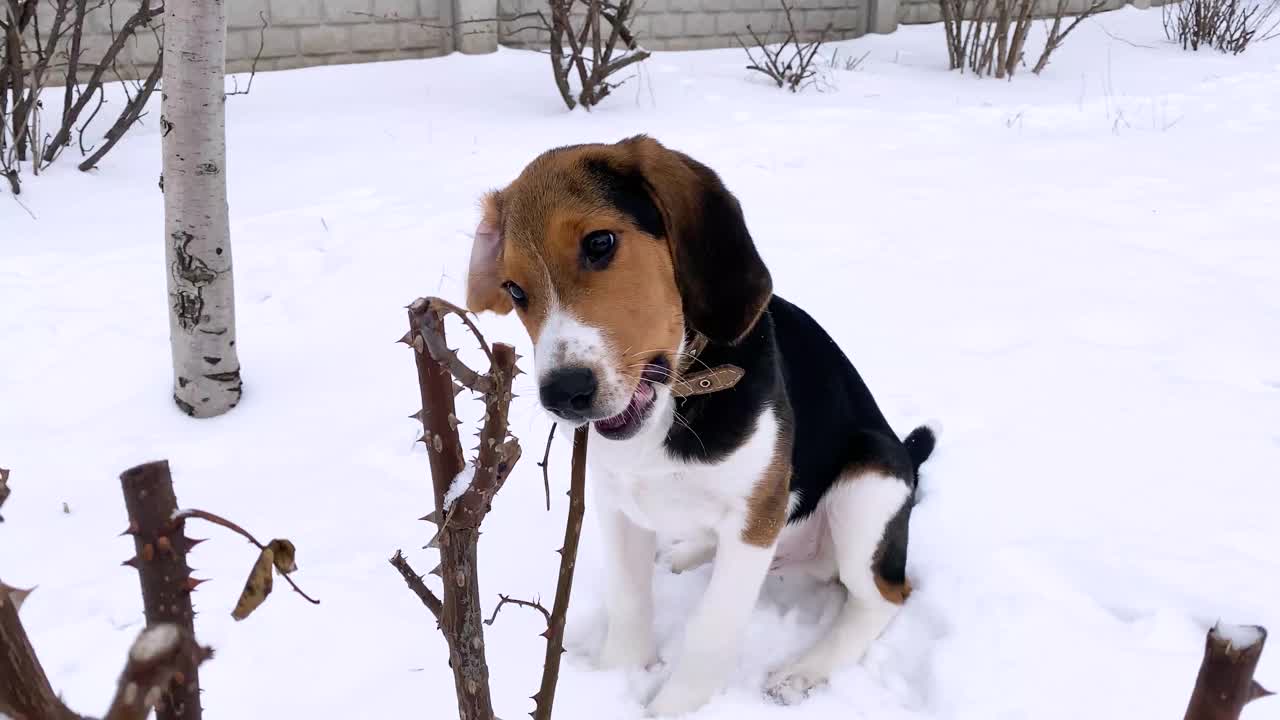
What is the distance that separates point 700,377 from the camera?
1476 mm

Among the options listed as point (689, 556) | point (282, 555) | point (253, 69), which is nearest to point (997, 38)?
point (253, 69)

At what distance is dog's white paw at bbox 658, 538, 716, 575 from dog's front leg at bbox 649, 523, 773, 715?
491mm

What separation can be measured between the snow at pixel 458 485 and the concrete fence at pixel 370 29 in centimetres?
663

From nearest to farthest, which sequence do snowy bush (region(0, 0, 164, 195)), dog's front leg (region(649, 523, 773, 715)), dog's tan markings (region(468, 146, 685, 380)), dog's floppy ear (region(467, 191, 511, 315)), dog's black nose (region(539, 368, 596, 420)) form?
dog's black nose (region(539, 368, 596, 420)) < dog's tan markings (region(468, 146, 685, 380)) < dog's floppy ear (region(467, 191, 511, 315)) < dog's front leg (region(649, 523, 773, 715)) < snowy bush (region(0, 0, 164, 195))

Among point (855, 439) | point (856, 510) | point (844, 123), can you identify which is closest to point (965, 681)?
point (856, 510)

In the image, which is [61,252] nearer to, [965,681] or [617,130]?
[617,130]

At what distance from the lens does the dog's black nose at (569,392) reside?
144 centimetres

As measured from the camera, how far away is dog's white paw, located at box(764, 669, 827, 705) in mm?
2080

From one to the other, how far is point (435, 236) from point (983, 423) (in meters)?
2.74

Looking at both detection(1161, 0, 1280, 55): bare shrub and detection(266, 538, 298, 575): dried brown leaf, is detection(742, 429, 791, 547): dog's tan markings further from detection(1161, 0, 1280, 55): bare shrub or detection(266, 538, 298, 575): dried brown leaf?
detection(1161, 0, 1280, 55): bare shrub

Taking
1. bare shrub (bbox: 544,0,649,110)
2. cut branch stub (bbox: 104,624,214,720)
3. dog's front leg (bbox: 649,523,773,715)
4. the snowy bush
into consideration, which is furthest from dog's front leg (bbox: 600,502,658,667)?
bare shrub (bbox: 544,0,649,110)

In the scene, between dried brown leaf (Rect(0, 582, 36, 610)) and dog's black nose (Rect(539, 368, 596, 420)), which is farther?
dog's black nose (Rect(539, 368, 596, 420))

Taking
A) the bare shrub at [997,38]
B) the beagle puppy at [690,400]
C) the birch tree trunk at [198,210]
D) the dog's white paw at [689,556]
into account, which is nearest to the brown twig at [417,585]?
the beagle puppy at [690,400]

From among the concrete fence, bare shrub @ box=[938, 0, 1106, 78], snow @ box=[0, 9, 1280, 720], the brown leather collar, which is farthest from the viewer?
bare shrub @ box=[938, 0, 1106, 78]
